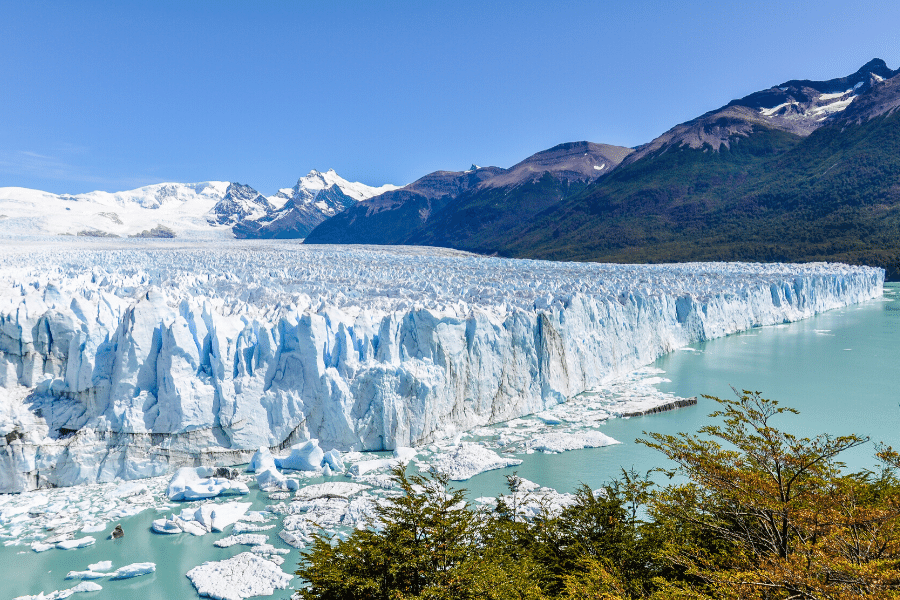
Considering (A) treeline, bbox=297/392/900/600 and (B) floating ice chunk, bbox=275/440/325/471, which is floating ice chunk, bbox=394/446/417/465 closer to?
(B) floating ice chunk, bbox=275/440/325/471

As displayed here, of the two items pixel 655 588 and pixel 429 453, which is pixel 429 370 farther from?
pixel 655 588

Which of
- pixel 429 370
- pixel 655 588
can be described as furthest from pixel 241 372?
pixel 655 588

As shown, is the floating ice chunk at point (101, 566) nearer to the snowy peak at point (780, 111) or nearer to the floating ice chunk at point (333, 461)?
the floating ice chunk at point (333, 461)

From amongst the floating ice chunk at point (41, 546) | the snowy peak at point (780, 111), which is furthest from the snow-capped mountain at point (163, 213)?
the snowy peak at point (780, 111)

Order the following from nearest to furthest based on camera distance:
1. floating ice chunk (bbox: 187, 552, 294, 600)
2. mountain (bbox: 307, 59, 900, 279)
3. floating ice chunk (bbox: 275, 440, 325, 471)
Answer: floating ice chunk (bbox: 187, 552, 294, 600) → floating ice chunk (bbox: 275, 440, 325, 471) → mountain (bbox: 307, 59, 900, 279)

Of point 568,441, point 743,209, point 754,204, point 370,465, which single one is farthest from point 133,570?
point 754,204

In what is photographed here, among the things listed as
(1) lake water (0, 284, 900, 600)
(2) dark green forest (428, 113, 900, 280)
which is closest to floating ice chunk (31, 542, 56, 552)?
(1) lake water (0, 284, 900, 600)

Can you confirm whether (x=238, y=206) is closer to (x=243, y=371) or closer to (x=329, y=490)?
(x=243, y=371)
